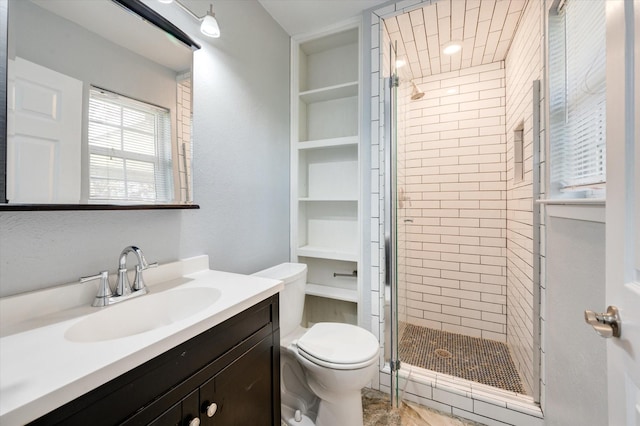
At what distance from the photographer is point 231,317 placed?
87 cm

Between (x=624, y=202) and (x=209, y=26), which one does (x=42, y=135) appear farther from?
(x=624, y=202)

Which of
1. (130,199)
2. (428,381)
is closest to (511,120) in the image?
(428,381)

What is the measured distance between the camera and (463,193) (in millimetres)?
2416

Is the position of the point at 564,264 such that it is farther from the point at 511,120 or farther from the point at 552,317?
the point at 511,120

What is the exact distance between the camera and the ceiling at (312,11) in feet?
5.55

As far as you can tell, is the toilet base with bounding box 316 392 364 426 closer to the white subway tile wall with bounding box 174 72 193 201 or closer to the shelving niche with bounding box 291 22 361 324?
the shelving niche with bounding box 291 22 361 324

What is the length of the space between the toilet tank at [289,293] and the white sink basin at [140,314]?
540 mm

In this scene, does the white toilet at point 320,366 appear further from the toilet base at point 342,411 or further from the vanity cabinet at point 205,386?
the vanity cabinet at point 205,386

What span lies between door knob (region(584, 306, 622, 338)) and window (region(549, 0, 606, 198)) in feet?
1.98

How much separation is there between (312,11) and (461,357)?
9.18 ft

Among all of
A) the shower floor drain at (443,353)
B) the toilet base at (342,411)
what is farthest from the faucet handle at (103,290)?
the shower floor drain at (443,353)

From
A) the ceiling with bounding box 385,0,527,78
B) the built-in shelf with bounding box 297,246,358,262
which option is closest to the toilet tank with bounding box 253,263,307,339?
the built-in shelf with bounding box 297,246,358,262

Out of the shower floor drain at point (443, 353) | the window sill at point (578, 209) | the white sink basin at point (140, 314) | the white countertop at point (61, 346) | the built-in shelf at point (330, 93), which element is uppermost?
the built-in shelf at point (330, 93)

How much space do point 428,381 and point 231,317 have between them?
1.41 meters
